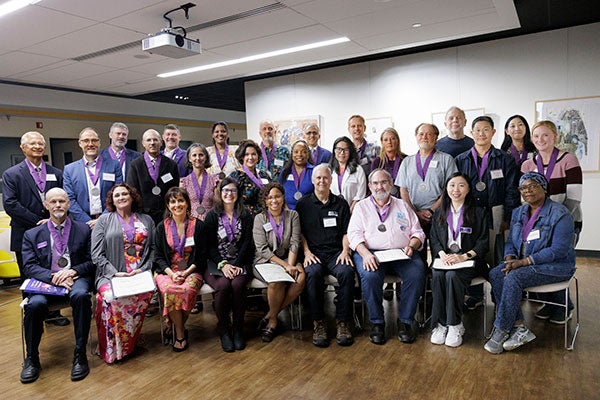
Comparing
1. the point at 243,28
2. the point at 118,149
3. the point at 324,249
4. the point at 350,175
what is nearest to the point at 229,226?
the point at 324,249

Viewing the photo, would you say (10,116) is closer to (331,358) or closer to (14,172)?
(14,172)

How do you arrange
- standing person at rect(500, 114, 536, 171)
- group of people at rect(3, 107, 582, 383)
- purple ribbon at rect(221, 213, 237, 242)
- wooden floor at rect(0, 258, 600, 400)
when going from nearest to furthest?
wooden floor at rect(0, 258, 600, 400) < group of people at rect(3, 107, 582, 383) < purple ribbon at rect(221, 213, 237, 242) < standing person at rect(500, 114, 536, 171)

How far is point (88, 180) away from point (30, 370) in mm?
1782

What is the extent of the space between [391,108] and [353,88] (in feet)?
2.67

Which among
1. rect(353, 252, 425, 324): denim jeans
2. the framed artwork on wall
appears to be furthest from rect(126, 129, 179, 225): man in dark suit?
the framed artwork on wall

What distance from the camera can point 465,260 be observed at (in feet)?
10.9

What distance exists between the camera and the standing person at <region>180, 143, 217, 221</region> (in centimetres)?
405

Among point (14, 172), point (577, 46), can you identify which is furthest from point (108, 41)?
point (577, 46)

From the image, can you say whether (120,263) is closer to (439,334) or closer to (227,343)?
(227,343)

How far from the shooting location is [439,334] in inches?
132

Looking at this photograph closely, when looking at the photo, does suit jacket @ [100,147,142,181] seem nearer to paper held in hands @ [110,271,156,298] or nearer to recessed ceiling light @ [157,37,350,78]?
paper held in hands @ [110,271,156,298]

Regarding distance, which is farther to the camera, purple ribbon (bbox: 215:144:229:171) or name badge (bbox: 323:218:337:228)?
purple ribbon (bbox: 215:144:229:171)

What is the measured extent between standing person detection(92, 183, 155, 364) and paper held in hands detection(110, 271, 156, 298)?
0.25 feet

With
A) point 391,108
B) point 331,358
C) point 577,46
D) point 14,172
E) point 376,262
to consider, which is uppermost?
point 577,46
